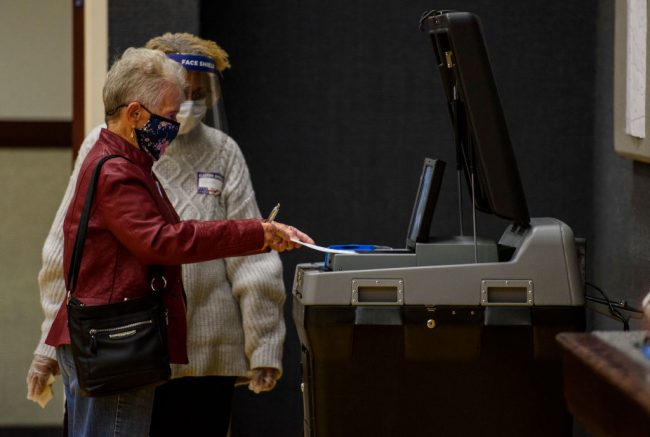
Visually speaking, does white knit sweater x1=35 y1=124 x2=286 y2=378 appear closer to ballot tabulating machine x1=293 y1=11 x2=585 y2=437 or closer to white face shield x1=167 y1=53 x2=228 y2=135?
white face shield x1=167 y1=53 x2=228 y2=135

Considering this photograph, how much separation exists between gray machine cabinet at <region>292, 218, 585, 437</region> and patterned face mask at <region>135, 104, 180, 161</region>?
1.51ft

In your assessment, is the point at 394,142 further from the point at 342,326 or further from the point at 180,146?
the point at 342,326

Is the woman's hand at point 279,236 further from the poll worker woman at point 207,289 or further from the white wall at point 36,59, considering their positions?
the white wall at point 36,59

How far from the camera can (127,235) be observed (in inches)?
97.3

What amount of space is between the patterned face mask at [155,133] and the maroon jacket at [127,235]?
32 mm

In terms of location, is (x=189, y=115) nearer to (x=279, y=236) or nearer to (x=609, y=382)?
(x=279, y=236)

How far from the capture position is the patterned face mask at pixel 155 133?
262 centimetres

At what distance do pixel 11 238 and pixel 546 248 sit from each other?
8.73 ft

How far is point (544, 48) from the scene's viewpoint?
4.36 m

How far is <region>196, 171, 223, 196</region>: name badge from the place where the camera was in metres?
3.12

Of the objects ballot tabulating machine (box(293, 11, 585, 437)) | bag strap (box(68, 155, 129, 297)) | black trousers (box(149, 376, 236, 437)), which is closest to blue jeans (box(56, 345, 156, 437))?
bag strap (box(68, 155, 129, 297))

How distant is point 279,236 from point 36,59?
220cm

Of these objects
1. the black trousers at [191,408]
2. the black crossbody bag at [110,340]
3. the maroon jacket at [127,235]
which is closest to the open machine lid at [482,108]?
the maroon jacket at [127,235]

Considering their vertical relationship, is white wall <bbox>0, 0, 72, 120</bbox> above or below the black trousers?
above
